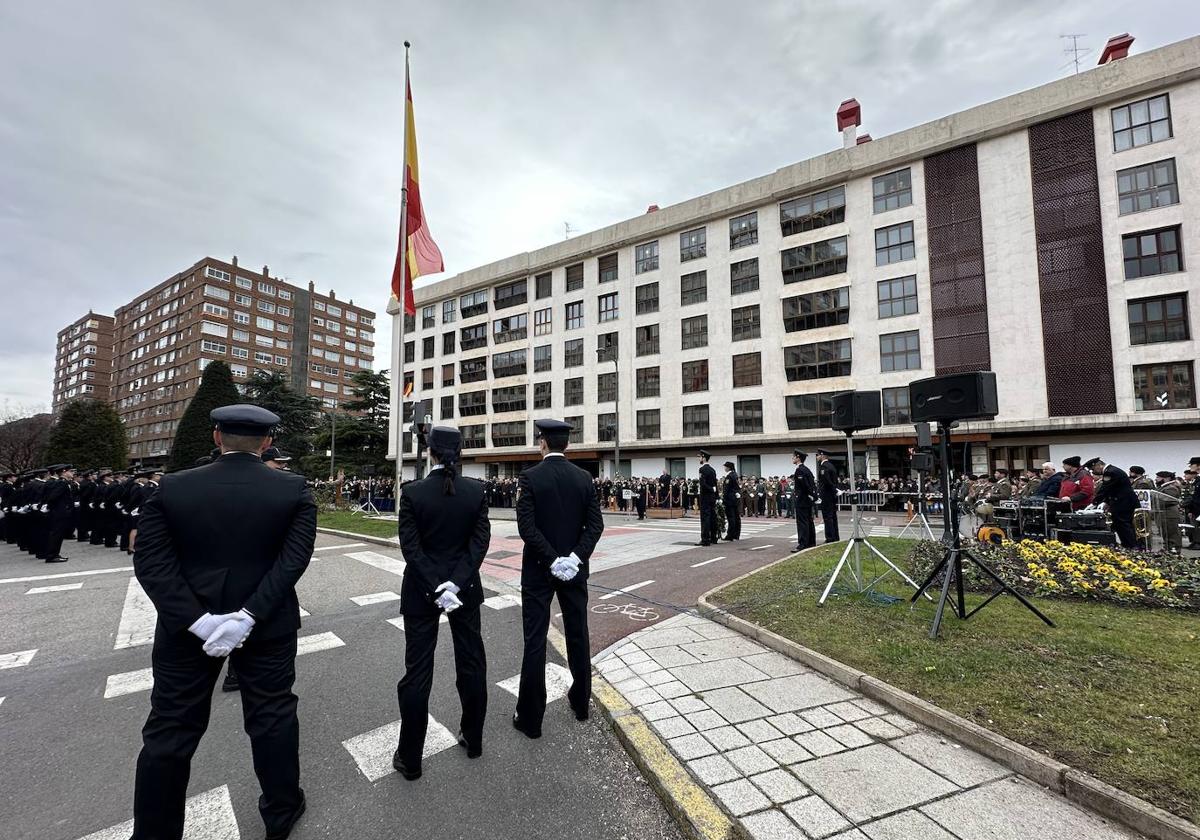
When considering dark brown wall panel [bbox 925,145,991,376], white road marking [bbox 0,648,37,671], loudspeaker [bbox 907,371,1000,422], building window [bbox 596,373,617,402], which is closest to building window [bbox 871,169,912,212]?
dark brown wall panel [bbox 925,145,991,376]

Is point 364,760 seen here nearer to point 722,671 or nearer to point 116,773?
point 116,773

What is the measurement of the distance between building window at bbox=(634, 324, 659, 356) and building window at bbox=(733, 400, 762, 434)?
24.1 ft

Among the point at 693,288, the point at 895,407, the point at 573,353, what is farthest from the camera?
the point at 573,353

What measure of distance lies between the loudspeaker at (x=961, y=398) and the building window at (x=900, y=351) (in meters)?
27.2

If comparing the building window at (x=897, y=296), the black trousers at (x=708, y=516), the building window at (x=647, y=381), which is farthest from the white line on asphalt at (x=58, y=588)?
the building window at (x=897, y=296)

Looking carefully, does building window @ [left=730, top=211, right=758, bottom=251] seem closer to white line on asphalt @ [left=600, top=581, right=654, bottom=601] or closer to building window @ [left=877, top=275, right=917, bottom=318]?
building window @ [left=877, top=275, right=917, bottom=318]

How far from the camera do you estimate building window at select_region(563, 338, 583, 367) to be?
4191 centimetres

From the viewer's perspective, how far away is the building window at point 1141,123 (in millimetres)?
25172

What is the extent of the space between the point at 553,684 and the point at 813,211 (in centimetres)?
3478

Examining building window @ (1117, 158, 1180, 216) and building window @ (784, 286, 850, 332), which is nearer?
building window @ (1117, 158, 1180, 216)

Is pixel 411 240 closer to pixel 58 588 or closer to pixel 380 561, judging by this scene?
pixel 380 561

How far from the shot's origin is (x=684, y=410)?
37031mm

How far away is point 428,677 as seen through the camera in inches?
127

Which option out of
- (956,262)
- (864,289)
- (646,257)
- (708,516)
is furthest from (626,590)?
(646,257)
